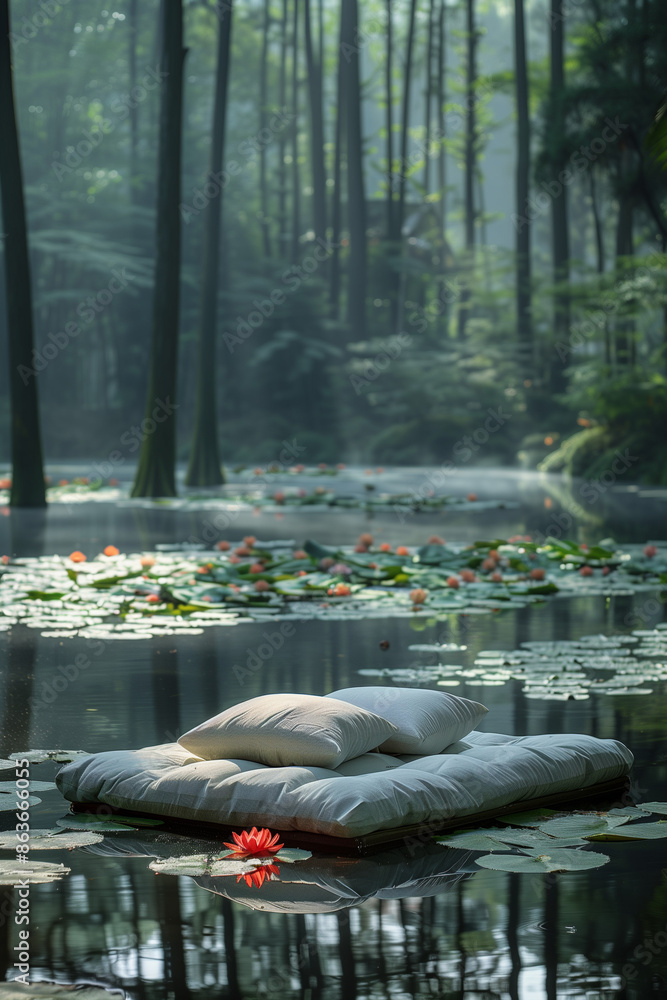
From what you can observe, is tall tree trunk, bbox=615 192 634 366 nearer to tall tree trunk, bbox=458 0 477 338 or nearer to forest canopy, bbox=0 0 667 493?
forest canopy, bbox=0 0 667 493

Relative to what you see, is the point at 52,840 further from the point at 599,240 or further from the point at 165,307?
the point at 599,240

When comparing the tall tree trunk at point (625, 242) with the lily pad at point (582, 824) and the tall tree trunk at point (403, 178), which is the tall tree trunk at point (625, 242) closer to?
the tall tree trunk at point (403, 178)

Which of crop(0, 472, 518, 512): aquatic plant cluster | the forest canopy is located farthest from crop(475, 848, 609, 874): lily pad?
the forest canopy

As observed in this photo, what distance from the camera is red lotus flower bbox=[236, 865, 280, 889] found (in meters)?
2.65

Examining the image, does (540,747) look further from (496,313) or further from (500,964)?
(496,313)

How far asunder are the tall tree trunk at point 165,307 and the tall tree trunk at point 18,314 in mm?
2000

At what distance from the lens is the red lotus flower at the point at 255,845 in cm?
280

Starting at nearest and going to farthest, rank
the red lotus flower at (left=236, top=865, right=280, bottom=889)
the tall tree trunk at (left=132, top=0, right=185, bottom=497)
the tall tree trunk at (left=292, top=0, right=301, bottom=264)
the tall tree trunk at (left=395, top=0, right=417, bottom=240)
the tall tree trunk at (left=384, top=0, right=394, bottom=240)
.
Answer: the red lotus flower at (left=236, top=865, right=280, bottom=889) < the tall tree trunk at (left=132, top=0, right=185, bottom=497) < the tall tree trunk at (left=395, top=0, right=417, bottom=240) < the tall tree trunk at (left=384, top=0, right=394, bottom=240) < the tall tree trunk at (left=292, top=0, right=301, bottom=264)

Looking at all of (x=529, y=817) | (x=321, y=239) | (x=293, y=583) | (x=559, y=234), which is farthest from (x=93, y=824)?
(x=321, y=239)

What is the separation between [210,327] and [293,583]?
1372 cm

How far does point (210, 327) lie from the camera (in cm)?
2127

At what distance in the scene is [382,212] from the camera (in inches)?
1439

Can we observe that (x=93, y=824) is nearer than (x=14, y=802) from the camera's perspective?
Yes

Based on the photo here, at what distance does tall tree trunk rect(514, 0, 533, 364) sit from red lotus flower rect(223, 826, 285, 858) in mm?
27645
